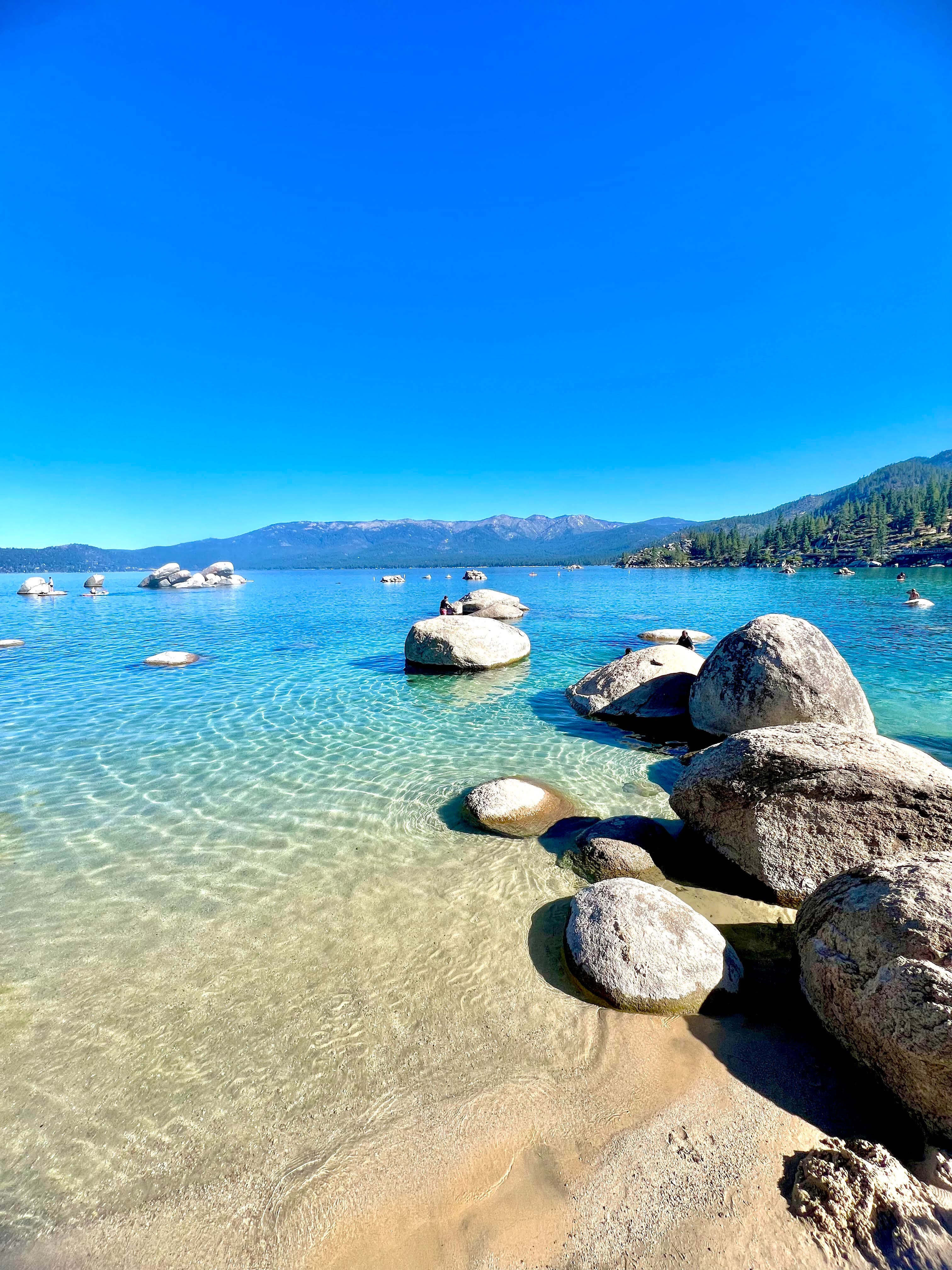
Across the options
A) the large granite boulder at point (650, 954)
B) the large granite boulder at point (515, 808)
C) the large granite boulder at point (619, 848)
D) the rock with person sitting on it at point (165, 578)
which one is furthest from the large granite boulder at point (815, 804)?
the rock with person sitting on it at point (165, 578)

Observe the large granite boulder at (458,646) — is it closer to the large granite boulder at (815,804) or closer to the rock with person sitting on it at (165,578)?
the large granite boulder at (815,804)

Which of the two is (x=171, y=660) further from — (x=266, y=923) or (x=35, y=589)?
(x=35, y=589)

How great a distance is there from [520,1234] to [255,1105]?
7.10 ft

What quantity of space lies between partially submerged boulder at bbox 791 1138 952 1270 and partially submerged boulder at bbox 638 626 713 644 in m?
20.9

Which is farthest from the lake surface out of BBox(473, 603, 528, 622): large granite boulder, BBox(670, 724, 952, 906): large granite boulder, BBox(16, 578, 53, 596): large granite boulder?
BBox(16, 578, 53, 596): large granite boulder

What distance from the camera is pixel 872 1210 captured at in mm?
2848

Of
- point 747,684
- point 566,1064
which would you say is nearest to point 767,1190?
point 566,1064

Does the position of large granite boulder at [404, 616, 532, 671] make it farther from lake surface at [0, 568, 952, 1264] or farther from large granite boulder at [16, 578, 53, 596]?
large granite boulder at [16, 578, 53, 596]

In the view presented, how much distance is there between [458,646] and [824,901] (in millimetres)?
14888

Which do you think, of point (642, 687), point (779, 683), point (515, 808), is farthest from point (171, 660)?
point (779, 683)

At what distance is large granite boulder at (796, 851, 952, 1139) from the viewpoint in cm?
344

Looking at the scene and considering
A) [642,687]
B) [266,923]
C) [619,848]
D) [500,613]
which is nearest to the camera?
[266,923]

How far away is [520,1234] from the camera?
300 centimetres

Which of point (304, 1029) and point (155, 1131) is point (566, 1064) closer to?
point (304, 1029)
